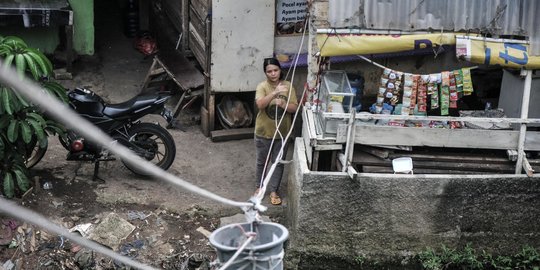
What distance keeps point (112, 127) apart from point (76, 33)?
149 inches

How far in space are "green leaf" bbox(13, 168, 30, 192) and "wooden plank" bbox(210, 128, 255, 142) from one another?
10.1 feet

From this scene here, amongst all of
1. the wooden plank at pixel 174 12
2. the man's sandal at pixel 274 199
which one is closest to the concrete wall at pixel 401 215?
the man's sandal at pixel 274 199

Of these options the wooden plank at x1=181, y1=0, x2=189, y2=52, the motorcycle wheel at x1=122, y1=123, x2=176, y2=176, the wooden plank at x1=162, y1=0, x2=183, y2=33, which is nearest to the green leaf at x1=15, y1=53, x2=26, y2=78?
the motorcycle wheel at x1=122, y1=123, x2=176, y2=176

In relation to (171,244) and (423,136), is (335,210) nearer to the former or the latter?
(423,136)

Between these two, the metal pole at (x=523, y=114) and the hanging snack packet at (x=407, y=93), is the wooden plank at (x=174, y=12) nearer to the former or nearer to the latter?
the hanging snack packet at (x=407, y=93)

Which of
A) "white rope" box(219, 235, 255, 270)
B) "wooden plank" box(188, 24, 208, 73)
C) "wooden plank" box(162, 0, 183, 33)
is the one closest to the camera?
"white rope" box(219, 235, 255, 270)

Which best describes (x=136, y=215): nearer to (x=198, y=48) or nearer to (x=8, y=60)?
(x=8, y=60)

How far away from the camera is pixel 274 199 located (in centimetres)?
908

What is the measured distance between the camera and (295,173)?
8445mm

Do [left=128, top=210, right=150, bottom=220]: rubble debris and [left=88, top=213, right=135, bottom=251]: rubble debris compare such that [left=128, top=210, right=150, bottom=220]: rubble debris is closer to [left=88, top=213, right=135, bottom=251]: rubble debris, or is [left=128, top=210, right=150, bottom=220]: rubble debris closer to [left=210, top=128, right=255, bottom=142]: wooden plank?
[left=88, top=213, right=135, bottom=251]: rubble debris

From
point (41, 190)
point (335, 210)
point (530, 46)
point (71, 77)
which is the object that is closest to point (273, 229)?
point (335, 210)

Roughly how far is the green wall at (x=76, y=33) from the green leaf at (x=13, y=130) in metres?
4.31

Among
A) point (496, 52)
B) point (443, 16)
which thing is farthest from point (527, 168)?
point (443, 16)

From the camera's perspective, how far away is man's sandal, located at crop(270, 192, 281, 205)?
9062mm
